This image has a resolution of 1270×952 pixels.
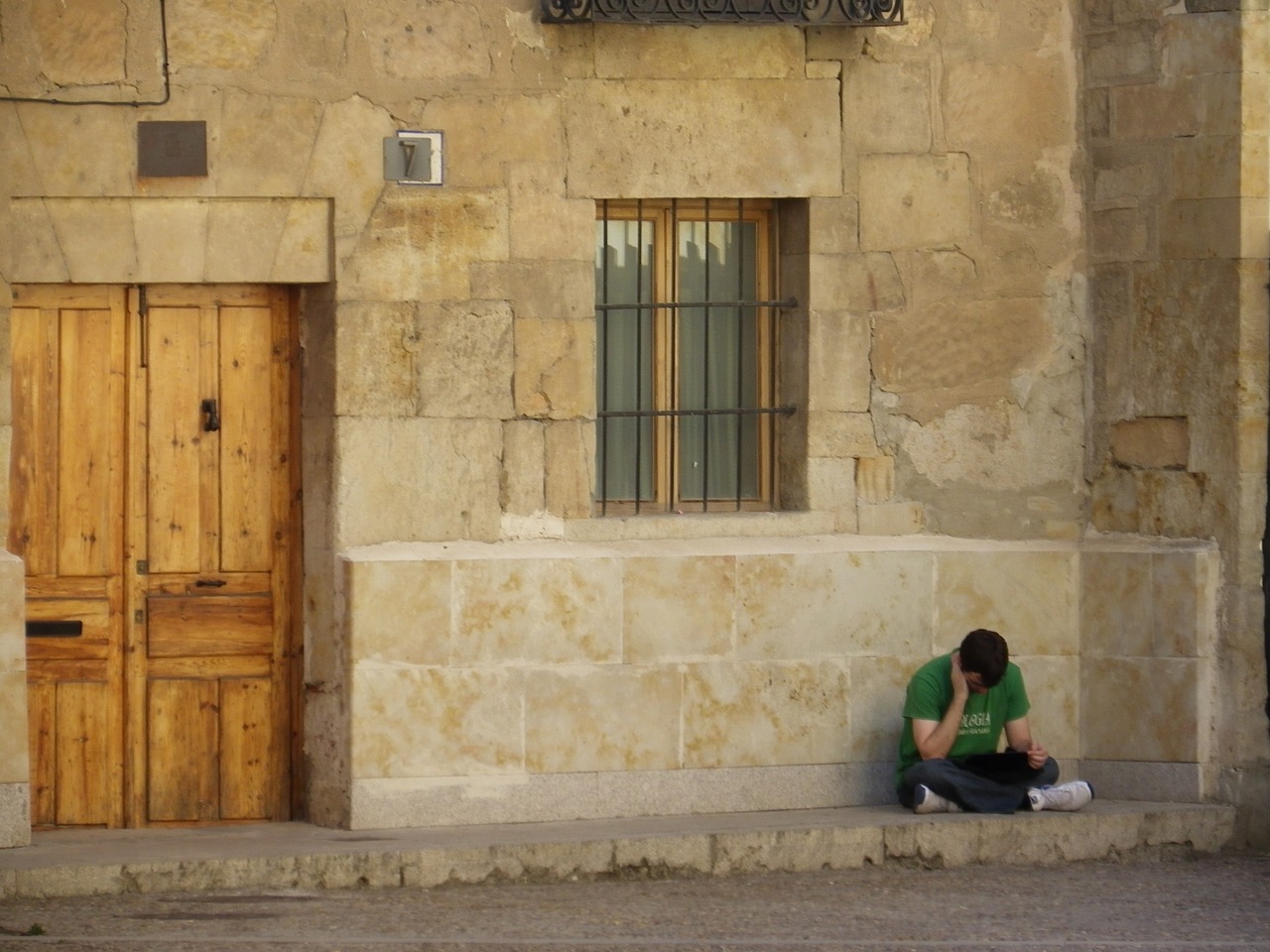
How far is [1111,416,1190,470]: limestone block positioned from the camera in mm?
9141

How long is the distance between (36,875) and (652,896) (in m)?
2.18

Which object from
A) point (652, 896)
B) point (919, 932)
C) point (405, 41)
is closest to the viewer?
point (919, 932)

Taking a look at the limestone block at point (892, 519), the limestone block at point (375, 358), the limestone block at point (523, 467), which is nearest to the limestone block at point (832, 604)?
the limestone block at point (892, 519)

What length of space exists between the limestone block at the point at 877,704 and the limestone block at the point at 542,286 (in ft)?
6.13

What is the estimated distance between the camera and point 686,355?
367 inches

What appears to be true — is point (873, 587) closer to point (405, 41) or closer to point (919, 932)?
point (919, 932)

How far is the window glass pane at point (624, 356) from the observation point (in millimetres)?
9195

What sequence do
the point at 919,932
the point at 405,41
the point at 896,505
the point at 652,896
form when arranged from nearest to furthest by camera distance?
the point at 919,932, the point at 652,896, the point at 405,41, the point at 896,505

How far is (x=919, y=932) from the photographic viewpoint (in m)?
7.32

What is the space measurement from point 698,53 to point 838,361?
1.40m

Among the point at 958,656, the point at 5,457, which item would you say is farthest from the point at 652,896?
the point at 5,457

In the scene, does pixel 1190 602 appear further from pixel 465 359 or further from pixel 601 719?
pixel 465 359

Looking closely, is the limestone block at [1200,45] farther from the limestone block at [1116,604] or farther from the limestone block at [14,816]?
the limestone block at [14,816]

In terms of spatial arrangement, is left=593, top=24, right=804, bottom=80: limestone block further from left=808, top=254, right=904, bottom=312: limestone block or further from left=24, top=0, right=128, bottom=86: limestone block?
left=24, top=0, right=128, bottom=86: limestone block
